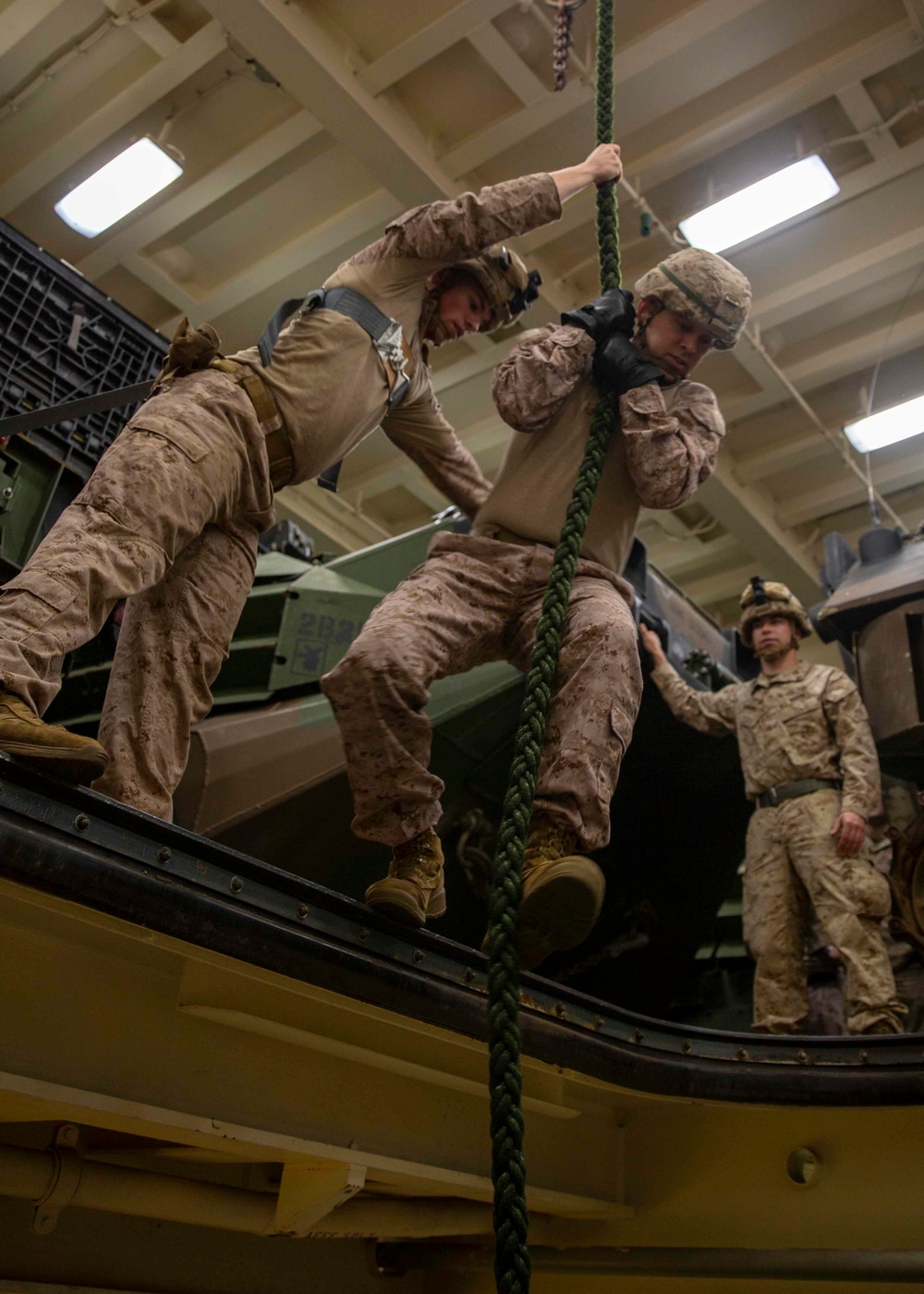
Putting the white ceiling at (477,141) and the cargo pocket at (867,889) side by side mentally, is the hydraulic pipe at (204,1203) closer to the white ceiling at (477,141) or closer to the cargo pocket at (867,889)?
the cargo pocket at (867,889)

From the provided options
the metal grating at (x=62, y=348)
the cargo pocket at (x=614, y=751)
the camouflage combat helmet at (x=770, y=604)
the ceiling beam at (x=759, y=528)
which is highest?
the ceiling beam at (x=759, y=528)

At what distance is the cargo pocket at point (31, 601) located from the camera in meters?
2.02

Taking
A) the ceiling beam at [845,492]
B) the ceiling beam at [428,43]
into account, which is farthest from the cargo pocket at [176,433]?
the ceiling beam at [845,492]

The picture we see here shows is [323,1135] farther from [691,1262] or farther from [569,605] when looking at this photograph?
[569,605]

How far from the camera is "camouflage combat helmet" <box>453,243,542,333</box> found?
9.94 feet

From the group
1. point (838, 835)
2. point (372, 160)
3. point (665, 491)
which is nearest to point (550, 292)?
point (372, 160)

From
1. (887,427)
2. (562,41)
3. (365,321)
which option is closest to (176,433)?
(365,321)

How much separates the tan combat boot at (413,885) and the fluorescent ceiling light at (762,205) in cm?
463

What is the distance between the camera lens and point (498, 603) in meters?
2.69

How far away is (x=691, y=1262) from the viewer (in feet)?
8.68

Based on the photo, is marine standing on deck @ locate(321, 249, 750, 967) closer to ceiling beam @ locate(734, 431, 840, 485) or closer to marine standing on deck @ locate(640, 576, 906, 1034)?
marine standing on deck @ locate(640, 576, 906, 1034)

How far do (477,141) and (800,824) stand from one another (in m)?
3.87

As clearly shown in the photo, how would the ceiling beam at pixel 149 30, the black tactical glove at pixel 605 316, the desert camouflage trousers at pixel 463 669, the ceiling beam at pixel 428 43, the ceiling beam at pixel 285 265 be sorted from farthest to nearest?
the ceiling beam at pixel 285 265
the ceiling beam at pixel 149 30
the ceiling beam at pixel 428 43
the black tactical glove at pixel 605 316
the desert camouflage trousers at pixel 463 669

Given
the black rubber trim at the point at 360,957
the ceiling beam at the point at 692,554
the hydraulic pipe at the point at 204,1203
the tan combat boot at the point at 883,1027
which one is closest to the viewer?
the black rubber trim at the point at 360,957
